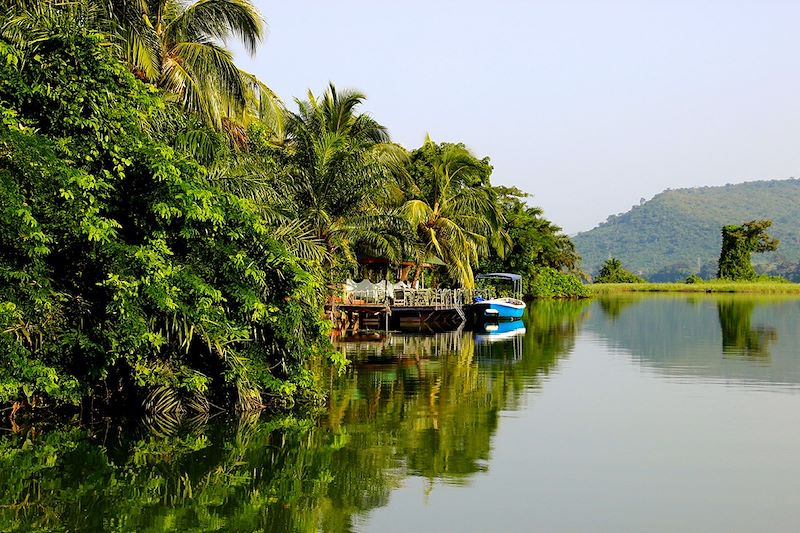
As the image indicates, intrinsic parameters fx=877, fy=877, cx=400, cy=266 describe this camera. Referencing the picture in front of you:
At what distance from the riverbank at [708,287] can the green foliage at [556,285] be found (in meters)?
6.89

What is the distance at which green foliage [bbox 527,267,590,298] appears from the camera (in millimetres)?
75375

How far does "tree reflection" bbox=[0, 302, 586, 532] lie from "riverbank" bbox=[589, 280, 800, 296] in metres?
72.8

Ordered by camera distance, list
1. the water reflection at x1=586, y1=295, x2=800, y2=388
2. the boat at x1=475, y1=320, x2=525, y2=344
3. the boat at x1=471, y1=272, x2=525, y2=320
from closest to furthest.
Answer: the water reflection at x1=586, y1=295, x2=800, y2=388 → the boat at x1=475, y1=320, x2=525, y2=344 → the boat at x1=471, y1=272, x2=525, y2=320

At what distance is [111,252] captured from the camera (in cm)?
1312

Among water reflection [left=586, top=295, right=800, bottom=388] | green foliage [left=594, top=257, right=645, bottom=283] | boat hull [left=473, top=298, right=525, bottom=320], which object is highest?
green foliage [left=594, top=257, right=645, bottom=283]

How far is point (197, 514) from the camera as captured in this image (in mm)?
9211

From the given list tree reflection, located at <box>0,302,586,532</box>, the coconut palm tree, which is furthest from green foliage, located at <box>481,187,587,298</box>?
tree reflection, located at <box>0,302,586,532</box>

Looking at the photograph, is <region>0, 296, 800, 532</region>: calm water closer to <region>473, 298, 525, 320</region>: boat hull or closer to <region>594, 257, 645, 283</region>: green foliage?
<region>473, 298, 525, 320</region>: boat hull

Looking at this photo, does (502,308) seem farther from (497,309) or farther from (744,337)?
(744,337)

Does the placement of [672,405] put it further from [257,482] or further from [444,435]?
[257,482]

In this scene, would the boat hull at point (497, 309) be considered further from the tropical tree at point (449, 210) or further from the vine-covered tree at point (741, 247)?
the vine-covered tree at point (741, 247)

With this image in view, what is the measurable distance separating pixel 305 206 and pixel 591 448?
57.6ft

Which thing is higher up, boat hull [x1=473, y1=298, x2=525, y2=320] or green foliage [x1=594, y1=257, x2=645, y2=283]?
green foliage [x1=594, y1=257, x2=645, y2=283]

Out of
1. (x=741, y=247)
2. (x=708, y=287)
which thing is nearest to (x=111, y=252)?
(x=708, y=287)
